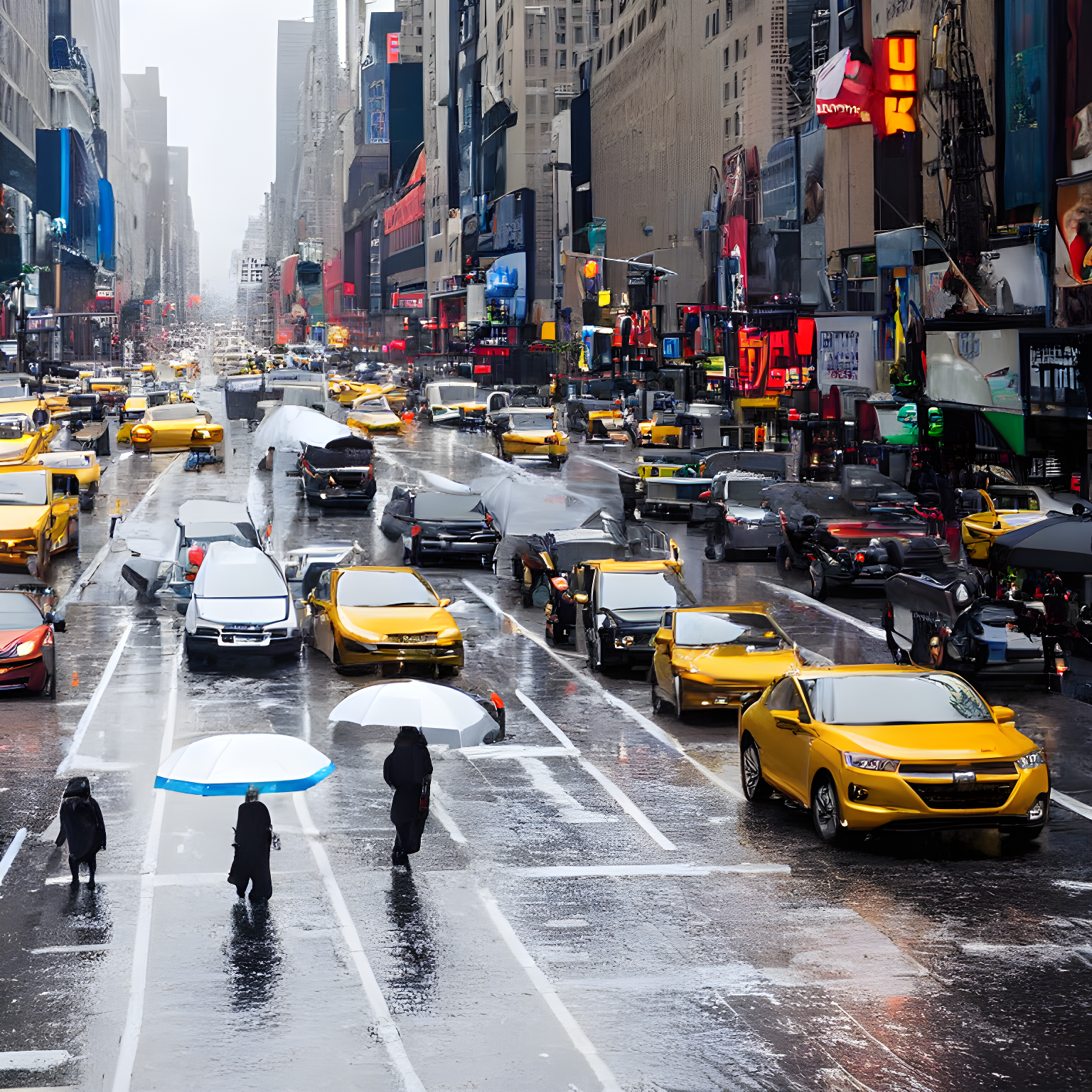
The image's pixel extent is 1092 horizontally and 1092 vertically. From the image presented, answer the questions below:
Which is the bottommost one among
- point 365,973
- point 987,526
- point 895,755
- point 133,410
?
point 365,973

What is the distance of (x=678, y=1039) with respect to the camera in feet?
30.5

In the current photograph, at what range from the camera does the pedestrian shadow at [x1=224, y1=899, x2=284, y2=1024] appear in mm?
10078

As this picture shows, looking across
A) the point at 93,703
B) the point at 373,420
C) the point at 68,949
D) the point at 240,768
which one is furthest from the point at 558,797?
the point at 373,420

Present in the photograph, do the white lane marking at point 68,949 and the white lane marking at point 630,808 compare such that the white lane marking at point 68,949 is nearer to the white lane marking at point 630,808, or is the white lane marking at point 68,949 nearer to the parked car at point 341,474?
the white lane marking at point 630,808

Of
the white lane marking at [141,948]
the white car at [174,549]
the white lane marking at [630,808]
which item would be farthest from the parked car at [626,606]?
the white car at [174,549]

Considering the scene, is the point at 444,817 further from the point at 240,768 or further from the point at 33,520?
the point at 33,520

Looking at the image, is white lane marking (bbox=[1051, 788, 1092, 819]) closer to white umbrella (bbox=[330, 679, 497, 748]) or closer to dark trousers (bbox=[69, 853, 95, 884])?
white umbrella (bbox=[330, 679, 497, 748])

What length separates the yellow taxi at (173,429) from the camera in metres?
58.5

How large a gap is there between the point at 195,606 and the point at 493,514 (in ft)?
36.4

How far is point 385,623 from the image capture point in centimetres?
2314

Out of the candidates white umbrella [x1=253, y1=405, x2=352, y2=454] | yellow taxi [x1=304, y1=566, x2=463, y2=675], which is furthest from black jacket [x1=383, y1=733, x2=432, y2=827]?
white umbrella [x1=253, y1=405, x2=352, y2=454]

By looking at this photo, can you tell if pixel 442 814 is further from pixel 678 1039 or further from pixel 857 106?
pixel 857 106

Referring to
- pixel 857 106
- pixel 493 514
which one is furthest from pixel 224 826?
pixel 857 106

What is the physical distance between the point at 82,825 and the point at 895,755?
6.03 meters
